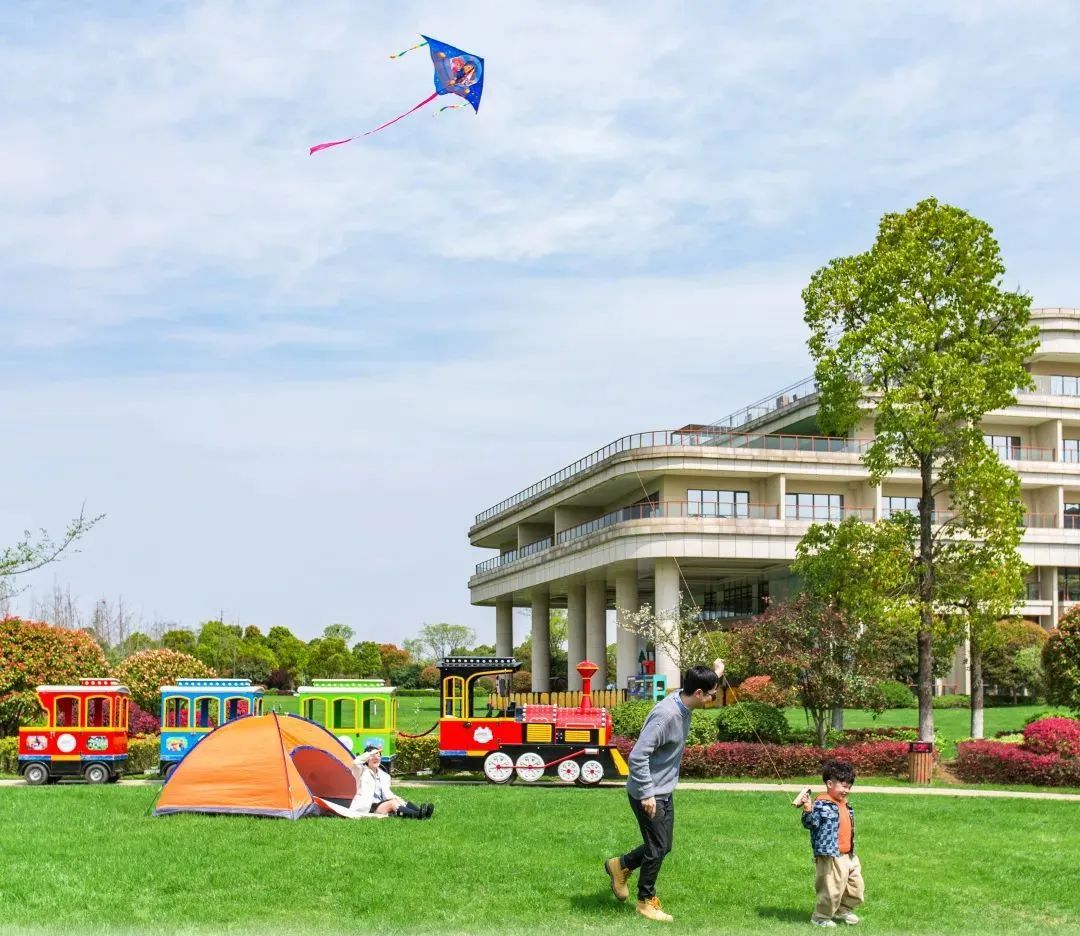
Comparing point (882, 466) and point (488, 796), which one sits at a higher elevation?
point (882, 466)

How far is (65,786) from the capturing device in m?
23.0

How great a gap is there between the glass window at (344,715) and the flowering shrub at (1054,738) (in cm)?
1309

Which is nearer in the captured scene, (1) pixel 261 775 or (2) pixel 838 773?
(2) pixel 838 773

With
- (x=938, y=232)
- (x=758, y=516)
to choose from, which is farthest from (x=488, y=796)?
(x=758, y=516)

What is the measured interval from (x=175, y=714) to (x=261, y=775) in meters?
9.83

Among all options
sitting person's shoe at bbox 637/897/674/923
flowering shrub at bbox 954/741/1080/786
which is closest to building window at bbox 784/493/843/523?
flowering shrub at bbox 954/741/1080/786

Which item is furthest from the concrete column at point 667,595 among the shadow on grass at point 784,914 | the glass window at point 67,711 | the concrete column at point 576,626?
the shadow on grass at point 784,914

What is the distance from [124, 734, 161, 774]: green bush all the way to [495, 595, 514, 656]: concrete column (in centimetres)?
5532

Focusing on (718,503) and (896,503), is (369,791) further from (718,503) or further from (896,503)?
(896,503)

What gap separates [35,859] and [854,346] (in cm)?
2055

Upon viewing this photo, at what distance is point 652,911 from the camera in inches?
440

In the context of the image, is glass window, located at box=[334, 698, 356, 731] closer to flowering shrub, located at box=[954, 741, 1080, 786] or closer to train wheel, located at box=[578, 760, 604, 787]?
train wheel, located at box=[578, 760, 604, 787]

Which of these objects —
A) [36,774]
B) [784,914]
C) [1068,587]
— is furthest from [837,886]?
[1068,587]

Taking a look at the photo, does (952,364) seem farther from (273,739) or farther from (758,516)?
(758,516)
